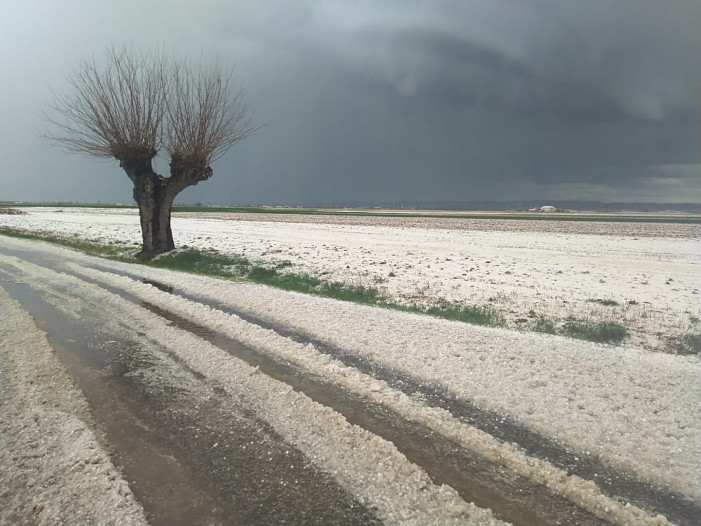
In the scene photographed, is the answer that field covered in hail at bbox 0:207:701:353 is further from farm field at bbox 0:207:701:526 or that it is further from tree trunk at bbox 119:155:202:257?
tree trunk at bbox 119:155:202:257

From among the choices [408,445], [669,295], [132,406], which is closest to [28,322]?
[132,406]

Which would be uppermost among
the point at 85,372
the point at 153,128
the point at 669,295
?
the point at 153,128

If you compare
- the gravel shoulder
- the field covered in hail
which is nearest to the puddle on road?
the gravel shoulder

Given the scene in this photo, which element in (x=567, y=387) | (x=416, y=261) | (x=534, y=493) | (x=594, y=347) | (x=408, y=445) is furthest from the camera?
(x=416, y=261)

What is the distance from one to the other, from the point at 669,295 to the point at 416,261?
31.8 feet

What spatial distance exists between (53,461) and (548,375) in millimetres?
6071

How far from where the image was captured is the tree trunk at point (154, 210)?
2106 centimetres

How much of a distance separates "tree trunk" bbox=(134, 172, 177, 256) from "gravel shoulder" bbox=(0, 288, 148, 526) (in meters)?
15.9

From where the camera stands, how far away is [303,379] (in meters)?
6.26

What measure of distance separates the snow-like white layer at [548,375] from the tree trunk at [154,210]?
1209cm

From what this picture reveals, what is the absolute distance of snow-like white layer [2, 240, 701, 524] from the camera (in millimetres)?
4727

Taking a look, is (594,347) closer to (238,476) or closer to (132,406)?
(238,476)

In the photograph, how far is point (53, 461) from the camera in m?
4.14

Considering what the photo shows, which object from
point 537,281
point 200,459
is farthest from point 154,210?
point 200,459
